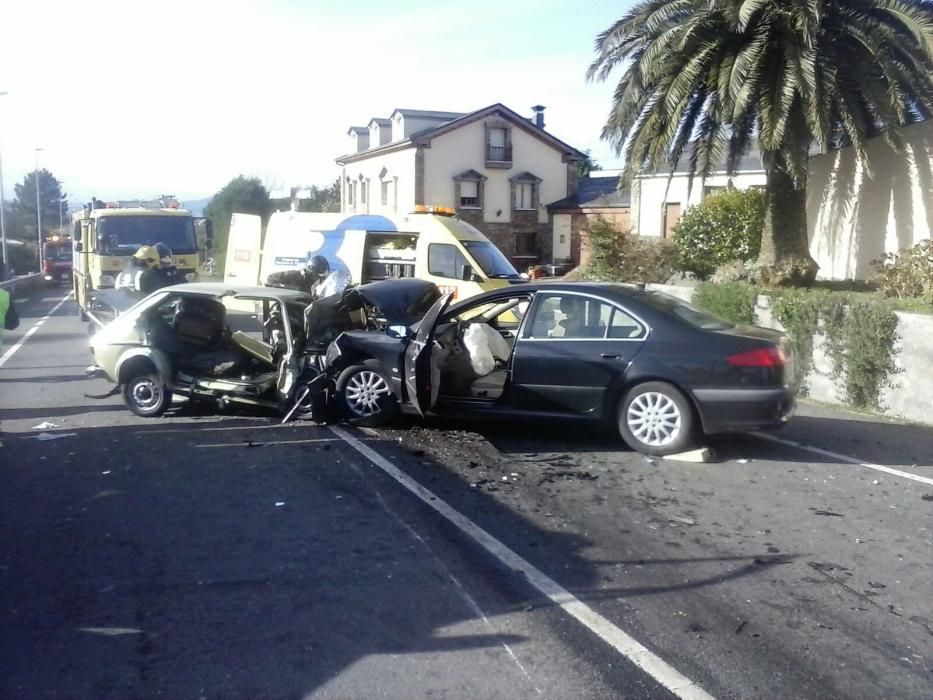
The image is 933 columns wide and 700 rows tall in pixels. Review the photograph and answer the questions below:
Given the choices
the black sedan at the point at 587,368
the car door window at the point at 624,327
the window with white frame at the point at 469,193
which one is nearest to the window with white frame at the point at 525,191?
the window with white frame at the point at 469,193

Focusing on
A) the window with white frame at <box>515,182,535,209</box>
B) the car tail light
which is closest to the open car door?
the car tail light

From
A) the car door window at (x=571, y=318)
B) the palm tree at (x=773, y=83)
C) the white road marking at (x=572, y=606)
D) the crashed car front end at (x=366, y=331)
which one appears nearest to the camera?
the white road marking at (x=572, y=606)

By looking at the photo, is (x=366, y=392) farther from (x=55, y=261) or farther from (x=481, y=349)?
(x=55, y=261)

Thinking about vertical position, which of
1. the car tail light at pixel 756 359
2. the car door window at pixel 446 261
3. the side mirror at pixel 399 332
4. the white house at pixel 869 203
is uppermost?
the white house at pixel 869 203

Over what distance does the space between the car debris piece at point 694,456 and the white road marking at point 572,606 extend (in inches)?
91.9

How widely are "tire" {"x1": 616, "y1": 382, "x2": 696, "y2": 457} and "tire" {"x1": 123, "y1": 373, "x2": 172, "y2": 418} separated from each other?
4.75 metres

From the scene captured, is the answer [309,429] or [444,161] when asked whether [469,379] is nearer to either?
[309,429]

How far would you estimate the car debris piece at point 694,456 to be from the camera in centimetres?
823

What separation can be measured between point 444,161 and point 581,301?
34323mm

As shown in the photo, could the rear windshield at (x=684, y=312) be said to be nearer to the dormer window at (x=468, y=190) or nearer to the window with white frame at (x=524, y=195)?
the dormer window at (x=468, y=190)

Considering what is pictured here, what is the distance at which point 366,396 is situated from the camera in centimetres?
935

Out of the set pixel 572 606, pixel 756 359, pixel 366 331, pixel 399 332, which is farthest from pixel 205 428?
pixel 572 606

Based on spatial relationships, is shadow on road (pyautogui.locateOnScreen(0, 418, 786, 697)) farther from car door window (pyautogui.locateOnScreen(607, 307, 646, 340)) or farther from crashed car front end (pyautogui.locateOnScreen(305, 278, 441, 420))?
car door window (pyautogui.locateOnScreen(607, 307, 646, 340))

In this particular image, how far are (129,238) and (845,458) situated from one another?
637 inches
